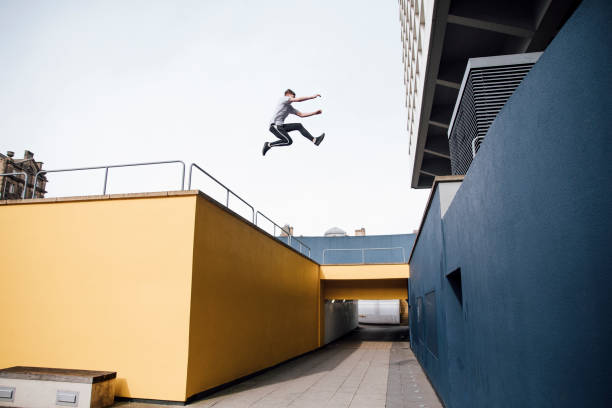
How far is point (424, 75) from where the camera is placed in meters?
9.83

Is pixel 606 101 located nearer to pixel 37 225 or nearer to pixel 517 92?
pixel 517 92

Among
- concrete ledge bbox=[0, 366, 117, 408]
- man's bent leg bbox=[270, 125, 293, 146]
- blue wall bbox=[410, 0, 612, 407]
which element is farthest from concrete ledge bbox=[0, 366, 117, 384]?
blue wall bbox=[410, 0, 612, 407]

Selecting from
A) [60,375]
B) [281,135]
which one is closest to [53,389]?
[60,375]

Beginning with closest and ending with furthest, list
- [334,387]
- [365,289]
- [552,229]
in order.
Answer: [552,229] < [334,387] < [365,289]

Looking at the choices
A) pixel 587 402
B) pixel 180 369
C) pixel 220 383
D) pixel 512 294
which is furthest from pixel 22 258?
pixel 587 402

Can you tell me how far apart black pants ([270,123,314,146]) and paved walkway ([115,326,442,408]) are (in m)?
4.26

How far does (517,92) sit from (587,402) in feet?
5.20

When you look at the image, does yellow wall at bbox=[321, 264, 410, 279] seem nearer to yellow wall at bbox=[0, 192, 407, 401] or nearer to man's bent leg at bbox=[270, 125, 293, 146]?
yellow wall at bbox=[0, 192, 407, 401]

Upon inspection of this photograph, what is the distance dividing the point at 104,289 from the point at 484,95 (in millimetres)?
6614

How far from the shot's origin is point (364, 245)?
30.3m

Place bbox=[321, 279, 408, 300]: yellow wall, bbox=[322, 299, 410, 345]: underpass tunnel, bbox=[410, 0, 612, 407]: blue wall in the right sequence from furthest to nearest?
bbox=[322, 299, 410, 345]: underpass tunnel
bbox=[321, 279, 408, 300]: yellow wall
bbox=[410, 0, 612, 407]: blue wall

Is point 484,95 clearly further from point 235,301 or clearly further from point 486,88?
point 235,301

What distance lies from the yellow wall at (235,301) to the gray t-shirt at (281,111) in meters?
1.91

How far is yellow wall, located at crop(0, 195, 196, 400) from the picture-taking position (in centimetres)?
683
